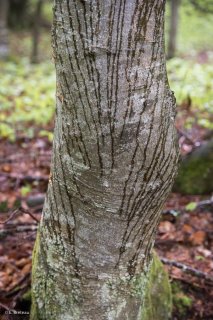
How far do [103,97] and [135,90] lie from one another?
127 mm

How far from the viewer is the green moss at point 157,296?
2453 millimetres

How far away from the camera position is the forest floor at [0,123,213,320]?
285 centimetres

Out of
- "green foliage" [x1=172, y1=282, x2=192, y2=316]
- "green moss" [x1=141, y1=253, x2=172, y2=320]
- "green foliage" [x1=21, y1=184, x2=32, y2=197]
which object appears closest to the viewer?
"green moss" [x1=141, y1=253, x2=172, y2=320]

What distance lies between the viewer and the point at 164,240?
3484mm

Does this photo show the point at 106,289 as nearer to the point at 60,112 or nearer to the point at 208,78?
the point at 60,112

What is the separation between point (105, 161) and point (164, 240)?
77.5 inches

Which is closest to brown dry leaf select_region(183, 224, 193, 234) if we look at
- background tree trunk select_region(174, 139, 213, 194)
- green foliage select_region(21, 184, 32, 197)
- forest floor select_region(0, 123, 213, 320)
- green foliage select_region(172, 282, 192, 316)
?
forest floor select_region(0, 123, 213, 320)

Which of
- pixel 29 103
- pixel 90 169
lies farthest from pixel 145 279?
pixel 29 103

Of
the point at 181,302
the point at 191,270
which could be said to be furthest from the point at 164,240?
the point at 181,302

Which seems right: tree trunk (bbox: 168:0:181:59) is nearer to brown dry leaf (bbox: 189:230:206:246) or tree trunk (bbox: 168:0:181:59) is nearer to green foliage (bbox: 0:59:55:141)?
green foliage (bbox: 0:59:55:141)

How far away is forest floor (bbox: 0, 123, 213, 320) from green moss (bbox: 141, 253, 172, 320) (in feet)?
0.72

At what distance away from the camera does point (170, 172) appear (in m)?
1.86

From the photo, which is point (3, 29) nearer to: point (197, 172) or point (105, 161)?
point (197, 172)

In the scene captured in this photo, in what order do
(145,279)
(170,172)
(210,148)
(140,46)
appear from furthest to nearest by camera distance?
(210,148), (145,279), (170,172), (140,46)
